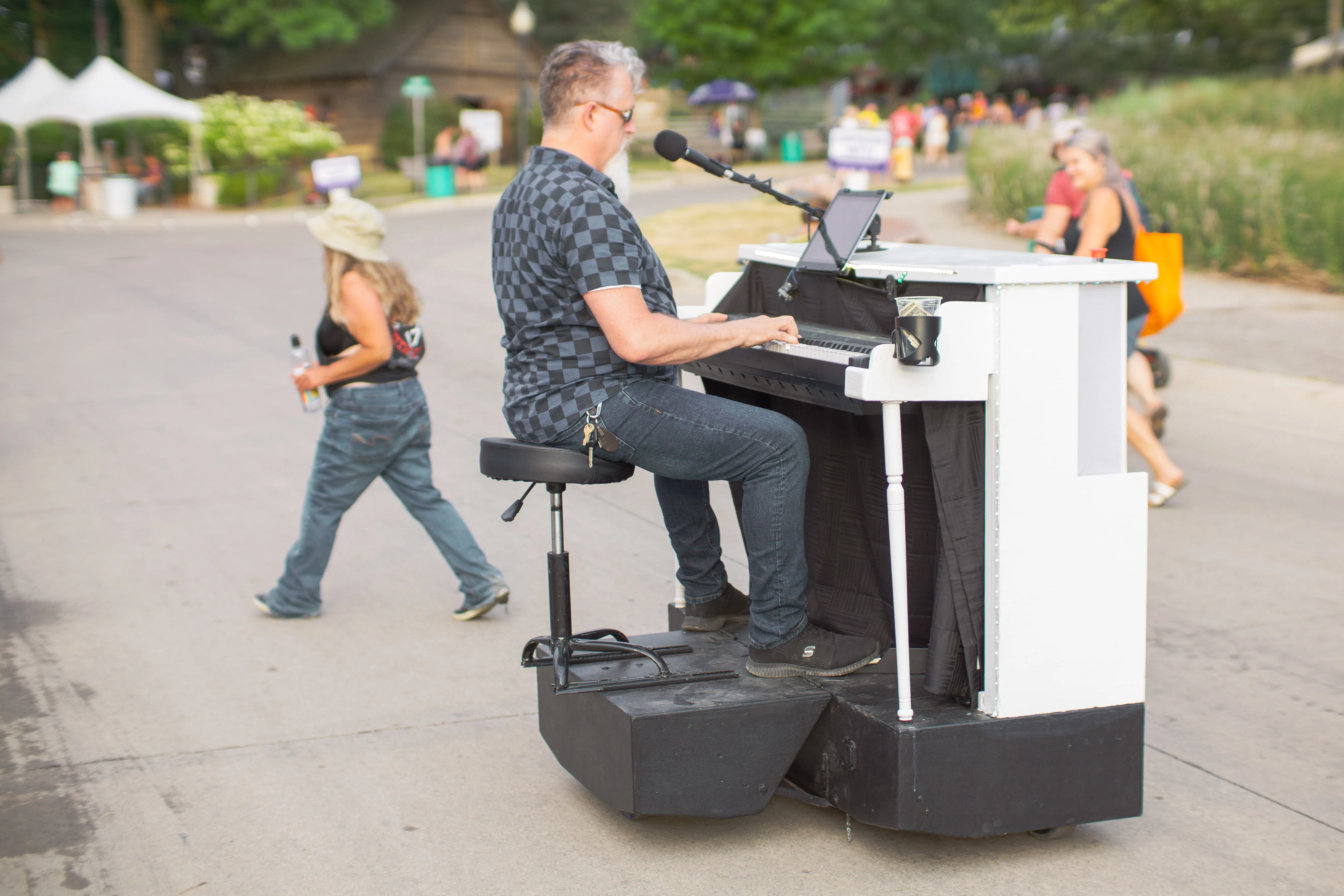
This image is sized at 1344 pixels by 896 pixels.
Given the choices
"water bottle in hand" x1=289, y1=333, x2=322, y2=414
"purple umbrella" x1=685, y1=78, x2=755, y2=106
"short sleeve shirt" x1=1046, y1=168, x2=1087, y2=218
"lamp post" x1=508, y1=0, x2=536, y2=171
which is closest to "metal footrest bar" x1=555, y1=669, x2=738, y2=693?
"water bottle in hand" x1=289, y1=333, x2=322, y2=414

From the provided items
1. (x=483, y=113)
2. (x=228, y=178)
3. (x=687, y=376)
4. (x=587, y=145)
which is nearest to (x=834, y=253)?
(x=587, y=145)

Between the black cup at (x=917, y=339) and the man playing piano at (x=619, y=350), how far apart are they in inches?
17.1

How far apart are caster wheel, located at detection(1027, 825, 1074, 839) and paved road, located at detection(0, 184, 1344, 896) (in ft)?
0.11

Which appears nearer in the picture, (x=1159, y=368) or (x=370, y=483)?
(x=370, y=483)

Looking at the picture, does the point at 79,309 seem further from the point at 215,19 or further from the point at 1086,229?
the point at 215,19

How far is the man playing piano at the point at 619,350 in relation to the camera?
353 centimetres

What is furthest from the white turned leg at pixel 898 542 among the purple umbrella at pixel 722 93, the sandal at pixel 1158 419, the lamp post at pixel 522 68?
the purple umbrella at pixel 722 93

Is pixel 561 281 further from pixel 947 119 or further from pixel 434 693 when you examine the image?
pixel 947 119

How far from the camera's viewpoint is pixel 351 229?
17.9 ft

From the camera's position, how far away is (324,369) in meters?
5.50

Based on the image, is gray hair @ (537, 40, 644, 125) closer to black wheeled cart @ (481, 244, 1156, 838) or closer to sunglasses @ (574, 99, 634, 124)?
sunglasses @ (574, 99, 634, 124)

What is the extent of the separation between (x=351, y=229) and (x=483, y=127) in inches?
1260

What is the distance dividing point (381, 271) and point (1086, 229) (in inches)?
151

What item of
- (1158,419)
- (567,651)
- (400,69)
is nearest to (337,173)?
(1158,419)
